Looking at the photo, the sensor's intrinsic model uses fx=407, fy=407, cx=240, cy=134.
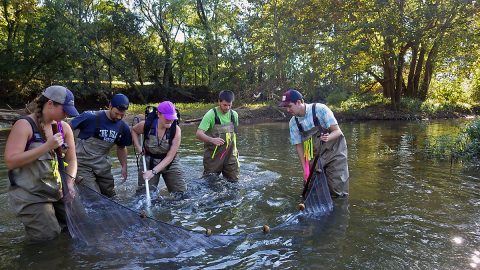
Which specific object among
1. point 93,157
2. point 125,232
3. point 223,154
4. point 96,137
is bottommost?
point 125,232

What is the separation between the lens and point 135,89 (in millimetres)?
33844

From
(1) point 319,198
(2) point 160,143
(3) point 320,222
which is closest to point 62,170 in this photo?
(2) point 160,143

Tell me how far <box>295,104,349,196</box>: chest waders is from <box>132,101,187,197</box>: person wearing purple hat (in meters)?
1.85

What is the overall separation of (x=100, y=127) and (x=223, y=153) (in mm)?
2348

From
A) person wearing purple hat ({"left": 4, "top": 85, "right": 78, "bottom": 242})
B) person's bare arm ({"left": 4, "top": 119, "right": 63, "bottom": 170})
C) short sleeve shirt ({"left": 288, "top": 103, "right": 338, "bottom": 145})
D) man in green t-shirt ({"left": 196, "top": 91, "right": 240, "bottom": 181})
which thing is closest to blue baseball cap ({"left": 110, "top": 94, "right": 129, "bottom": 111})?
person wearing purple hat ({"left": 4, "top": 85, "right": 78, "bottom": 242})

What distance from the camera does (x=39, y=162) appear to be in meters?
3.91

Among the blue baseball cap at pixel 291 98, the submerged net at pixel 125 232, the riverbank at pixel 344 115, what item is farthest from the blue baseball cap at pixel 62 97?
the riverbank at pixel 344 115

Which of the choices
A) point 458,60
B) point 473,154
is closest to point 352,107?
point 458,60

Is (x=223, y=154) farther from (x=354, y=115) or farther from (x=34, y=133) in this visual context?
(x=354, y=115)

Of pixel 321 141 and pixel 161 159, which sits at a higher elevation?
pixel 321 141

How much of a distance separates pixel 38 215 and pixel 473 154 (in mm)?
9067

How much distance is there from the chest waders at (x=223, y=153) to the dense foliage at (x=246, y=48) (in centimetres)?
1428

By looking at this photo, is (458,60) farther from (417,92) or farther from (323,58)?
(323,58)

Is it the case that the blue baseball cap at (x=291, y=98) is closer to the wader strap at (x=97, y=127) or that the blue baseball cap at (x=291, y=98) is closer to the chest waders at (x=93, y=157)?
the chest waders at (x=93, y=157)
